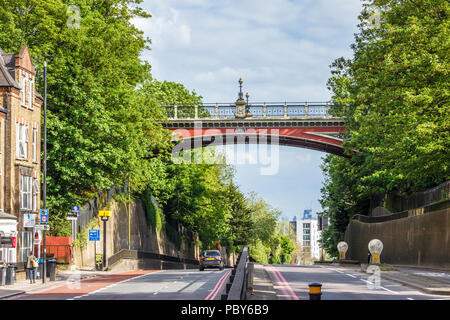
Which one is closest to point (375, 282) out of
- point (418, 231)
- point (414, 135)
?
point (414, 135)

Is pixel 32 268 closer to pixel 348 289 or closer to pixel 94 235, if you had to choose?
pixel 94 235

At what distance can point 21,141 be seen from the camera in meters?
43.6

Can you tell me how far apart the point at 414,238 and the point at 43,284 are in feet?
80.1

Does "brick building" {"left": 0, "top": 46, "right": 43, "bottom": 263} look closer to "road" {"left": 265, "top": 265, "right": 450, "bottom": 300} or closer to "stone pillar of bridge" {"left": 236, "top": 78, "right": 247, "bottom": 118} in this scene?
"road" {"left": 265, "top": 265, "right": 450, "bottom": 300}

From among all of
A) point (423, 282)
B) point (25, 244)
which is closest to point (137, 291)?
point (423, 282)

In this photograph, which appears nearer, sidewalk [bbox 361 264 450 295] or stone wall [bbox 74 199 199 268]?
sidewalk [bbox 361 264 450 295]

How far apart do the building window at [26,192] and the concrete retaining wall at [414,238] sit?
79.3 feet

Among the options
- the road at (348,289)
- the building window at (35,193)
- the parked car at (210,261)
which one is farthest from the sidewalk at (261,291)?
the parked car at (210,261)

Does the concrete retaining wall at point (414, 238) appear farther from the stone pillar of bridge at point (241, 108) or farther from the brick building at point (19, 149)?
the brick building at point (19, 149)

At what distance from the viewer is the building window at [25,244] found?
42.5 m

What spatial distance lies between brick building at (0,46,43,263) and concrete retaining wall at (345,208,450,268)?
2266 cm

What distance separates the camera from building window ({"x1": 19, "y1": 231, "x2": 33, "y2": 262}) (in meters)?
42.5

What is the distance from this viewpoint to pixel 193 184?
80250mm

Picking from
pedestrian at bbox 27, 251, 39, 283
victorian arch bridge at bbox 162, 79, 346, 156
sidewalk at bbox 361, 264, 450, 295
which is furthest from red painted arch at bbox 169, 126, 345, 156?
sidewalk at bbox 361, 264, 450, 295
